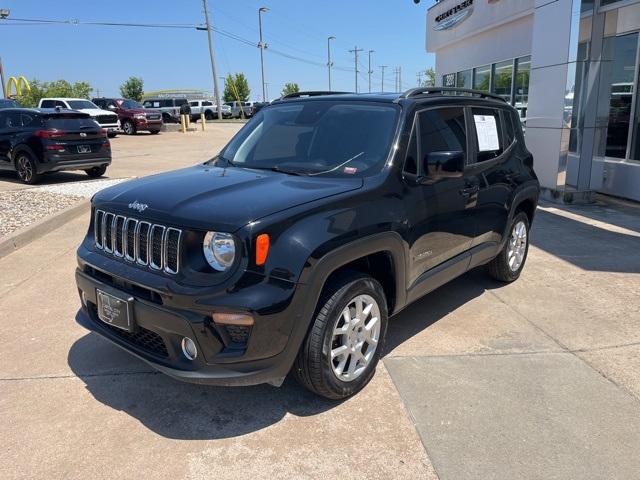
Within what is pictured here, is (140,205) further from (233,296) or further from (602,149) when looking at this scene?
(602,149)

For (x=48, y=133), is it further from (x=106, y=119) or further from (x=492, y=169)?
(x=106, y=119)

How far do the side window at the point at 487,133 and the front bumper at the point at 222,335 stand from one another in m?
2.51

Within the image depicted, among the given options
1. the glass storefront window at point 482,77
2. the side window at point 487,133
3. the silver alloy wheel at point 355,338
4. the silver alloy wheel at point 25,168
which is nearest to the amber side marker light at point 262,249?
the silver alloy wheel at point 355,338

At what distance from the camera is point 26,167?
11.8 meters

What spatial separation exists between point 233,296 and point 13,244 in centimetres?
516

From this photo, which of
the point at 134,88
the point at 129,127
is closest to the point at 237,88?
the point at 134,88

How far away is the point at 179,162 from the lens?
55.3 ft

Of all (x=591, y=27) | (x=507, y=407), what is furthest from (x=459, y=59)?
(x=507, y=407)

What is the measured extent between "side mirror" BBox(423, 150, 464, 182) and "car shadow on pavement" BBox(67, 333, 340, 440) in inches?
64.7

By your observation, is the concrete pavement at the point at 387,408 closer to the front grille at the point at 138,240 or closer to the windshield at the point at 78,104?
the front grille at the point at 138,240

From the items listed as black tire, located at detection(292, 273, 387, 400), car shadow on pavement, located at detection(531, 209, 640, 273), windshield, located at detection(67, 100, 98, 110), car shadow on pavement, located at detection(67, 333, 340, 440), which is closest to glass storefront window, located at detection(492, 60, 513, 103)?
car shadow on pavement, located at detection(531, 209, 640, 273)

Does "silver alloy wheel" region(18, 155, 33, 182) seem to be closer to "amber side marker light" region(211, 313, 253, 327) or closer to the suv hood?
the suv hood

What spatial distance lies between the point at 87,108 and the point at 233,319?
25.3 m

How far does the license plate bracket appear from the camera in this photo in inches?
119
